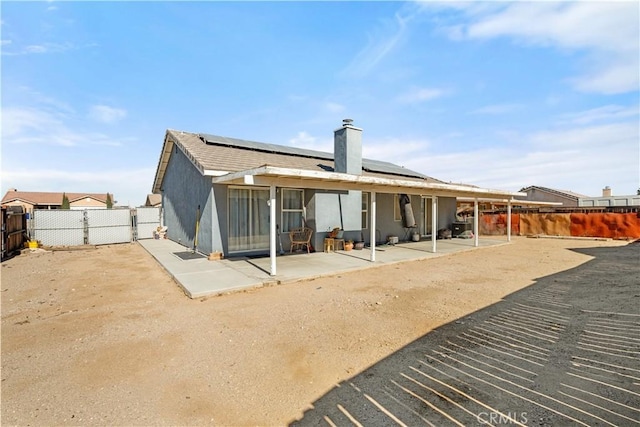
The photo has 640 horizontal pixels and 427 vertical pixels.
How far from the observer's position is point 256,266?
7652 millimetres

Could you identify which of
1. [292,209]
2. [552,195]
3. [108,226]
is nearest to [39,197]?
[108,226]

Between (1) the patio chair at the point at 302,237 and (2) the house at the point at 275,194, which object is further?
(1) the patio chair at the point at 302,237

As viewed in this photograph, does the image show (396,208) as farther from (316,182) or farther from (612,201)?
(612,201)

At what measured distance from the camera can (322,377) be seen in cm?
280

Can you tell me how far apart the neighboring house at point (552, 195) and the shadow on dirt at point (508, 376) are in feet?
88.3

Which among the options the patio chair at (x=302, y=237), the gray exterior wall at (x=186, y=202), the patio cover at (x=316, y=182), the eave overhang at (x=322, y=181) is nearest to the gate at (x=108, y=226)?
the gray exterior wall at (x=186, y=202)

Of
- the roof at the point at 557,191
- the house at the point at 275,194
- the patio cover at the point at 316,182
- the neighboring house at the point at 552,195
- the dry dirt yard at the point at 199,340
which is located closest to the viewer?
the dry dirt yard at the point at 199,340

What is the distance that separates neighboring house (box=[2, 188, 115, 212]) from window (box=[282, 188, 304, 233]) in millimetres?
38887

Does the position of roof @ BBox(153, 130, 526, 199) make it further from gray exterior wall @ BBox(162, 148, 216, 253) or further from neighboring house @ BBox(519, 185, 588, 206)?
neighboring house @ BBox(519, 185, 588, 206)

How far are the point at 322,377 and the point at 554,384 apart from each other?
203cm

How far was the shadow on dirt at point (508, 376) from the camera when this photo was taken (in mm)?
2188

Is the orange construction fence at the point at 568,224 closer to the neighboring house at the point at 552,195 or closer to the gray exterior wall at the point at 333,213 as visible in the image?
the neighboring house at the point at 552,195

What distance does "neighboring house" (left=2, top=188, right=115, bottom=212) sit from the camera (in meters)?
38.7

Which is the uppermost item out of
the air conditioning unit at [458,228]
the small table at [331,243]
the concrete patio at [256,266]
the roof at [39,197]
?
the roof at [39,197]
